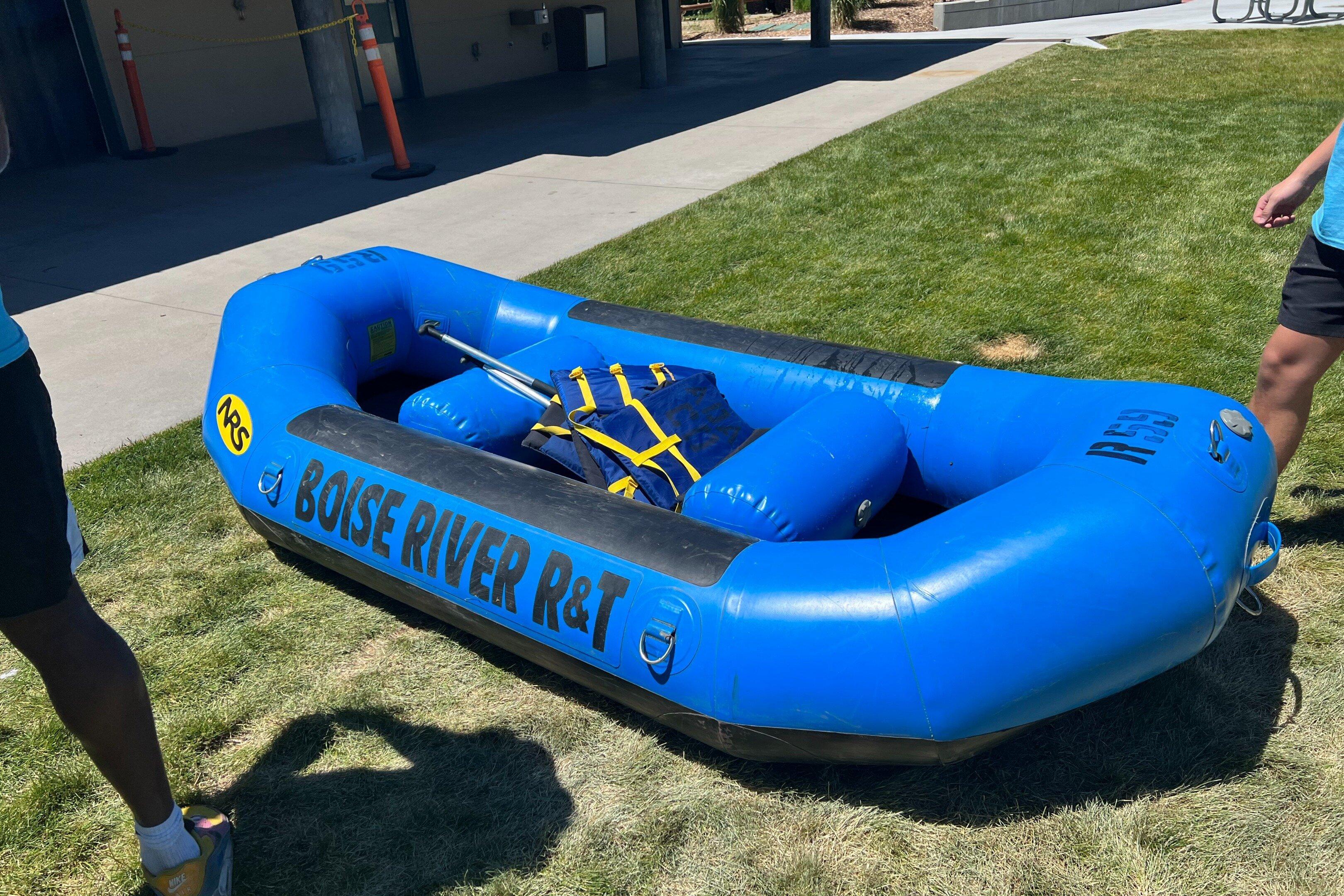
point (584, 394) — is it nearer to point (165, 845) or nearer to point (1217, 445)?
point (165, 845)

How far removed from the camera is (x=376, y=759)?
2834 mm

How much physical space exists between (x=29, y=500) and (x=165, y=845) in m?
0.90

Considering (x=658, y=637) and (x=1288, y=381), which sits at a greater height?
(x=1288, y=381)

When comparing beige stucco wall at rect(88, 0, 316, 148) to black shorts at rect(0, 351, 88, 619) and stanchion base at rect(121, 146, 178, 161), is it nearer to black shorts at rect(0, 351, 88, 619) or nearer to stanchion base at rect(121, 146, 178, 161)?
stanchion base at rect(121, 146, 178, 161)

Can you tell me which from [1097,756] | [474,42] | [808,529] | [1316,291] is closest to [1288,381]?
[1316,291]

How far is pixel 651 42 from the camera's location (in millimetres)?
13664

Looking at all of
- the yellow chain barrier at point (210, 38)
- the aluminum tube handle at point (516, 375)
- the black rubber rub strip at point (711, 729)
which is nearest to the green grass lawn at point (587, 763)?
the black rubber rub strip at point (711, 729)

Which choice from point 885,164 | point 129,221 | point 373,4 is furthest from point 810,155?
point 373,4

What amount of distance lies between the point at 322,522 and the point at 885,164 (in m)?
6.58

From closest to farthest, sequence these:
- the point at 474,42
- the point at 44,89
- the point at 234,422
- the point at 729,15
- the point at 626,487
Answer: the point at 626,487, the point at 234,422, the point at 44,89, the point at 474,42, the point at 729,15

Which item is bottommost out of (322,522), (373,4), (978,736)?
(978,736)

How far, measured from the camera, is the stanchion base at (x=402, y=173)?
927cm

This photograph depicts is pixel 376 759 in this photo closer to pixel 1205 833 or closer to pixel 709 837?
pixel 709 837

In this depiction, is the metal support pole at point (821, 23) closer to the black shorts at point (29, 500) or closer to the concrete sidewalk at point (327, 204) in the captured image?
the concrete sidewalk at point (327, 204)
